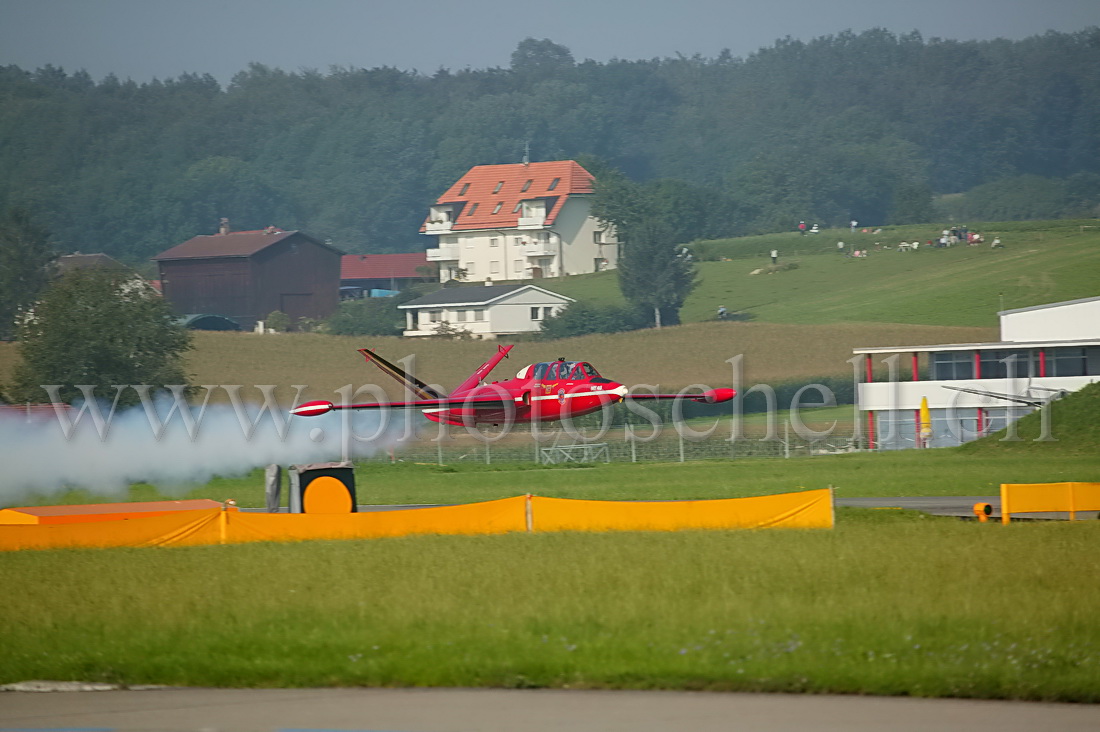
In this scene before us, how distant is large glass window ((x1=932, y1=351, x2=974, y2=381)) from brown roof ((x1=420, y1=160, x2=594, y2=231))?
90.0 meters

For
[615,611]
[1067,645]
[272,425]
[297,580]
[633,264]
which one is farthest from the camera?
[633,264]

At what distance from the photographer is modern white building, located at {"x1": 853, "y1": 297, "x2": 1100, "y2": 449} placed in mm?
58844

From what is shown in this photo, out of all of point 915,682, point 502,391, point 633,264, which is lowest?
point 915,682

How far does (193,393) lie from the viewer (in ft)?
214

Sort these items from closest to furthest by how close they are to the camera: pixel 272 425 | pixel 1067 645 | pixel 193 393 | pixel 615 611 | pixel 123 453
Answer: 1. pixel 1067 645
2. pixel 615 611
3. pixel 123 453
4. pixel 272 425
5. pixel 193 393

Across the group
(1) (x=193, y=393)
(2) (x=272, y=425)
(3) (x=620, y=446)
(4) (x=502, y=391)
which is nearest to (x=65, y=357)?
(1) (x=193, y=393)

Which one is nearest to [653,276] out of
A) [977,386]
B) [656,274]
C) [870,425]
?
[656,274]

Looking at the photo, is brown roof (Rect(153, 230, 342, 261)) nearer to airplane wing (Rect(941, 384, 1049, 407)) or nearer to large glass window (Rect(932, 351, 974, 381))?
large glass window (Rect(932, 351, 974, 381))

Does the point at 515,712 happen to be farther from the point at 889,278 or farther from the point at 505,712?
the point at 889,278

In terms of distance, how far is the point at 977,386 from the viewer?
59875 mm

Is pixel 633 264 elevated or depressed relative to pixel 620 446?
elevated

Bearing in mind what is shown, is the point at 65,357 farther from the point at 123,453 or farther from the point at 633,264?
the point at 633,264

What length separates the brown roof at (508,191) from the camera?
499 ft

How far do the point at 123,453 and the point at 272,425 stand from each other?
7.53 m
